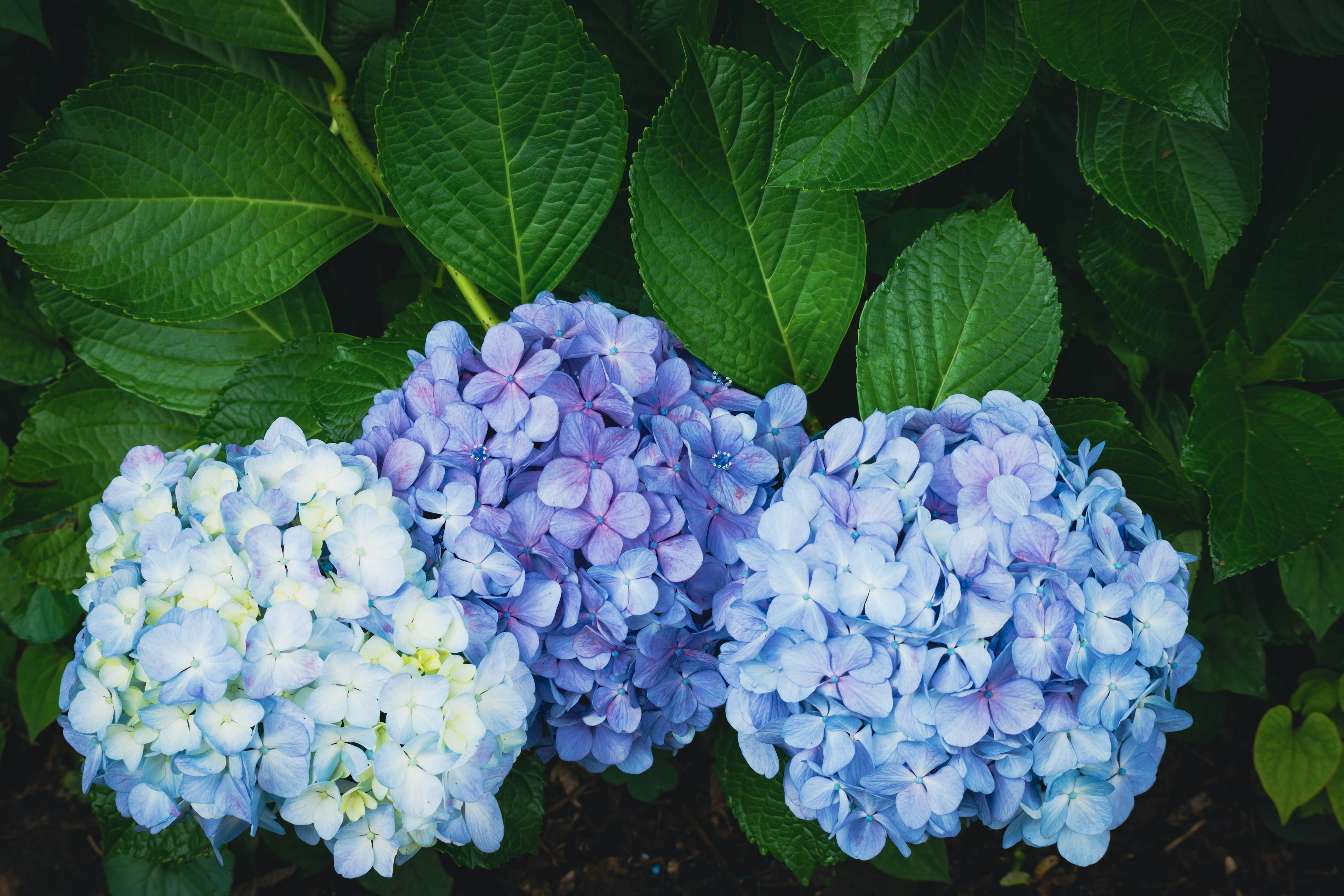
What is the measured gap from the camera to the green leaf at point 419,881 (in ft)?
5.57

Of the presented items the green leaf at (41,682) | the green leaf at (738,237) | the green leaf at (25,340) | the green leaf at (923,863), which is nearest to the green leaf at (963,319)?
the green leaf at (738,237)

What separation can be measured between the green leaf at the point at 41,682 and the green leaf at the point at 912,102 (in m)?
1.56

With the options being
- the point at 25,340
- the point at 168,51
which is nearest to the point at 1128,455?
the point at 168,51

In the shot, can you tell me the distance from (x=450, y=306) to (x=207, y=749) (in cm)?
57

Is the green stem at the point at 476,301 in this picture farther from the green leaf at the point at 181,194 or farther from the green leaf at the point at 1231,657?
the green leaf at the point at 1231,657

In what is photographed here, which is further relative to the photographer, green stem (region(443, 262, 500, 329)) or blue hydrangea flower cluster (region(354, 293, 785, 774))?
green stem (region(443, 262, 500, 329))

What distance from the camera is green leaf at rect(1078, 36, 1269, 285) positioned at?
0.96 metres

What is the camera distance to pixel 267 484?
2.50ft

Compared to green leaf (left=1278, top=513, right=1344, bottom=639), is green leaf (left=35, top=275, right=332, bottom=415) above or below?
above

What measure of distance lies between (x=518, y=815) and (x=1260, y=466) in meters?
0.93

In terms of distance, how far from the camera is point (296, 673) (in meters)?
0.67

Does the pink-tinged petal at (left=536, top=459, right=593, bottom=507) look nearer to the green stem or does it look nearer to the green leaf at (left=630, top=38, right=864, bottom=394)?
the green leaf at (left=630, top=38, right=864, bottom=394)

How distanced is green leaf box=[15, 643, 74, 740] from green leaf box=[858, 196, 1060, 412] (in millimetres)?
1528

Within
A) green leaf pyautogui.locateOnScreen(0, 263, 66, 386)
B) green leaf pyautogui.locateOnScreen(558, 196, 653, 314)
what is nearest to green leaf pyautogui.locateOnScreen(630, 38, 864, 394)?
green leaf pyautogui.locateOnScreen(558, 196, 653, 314)
